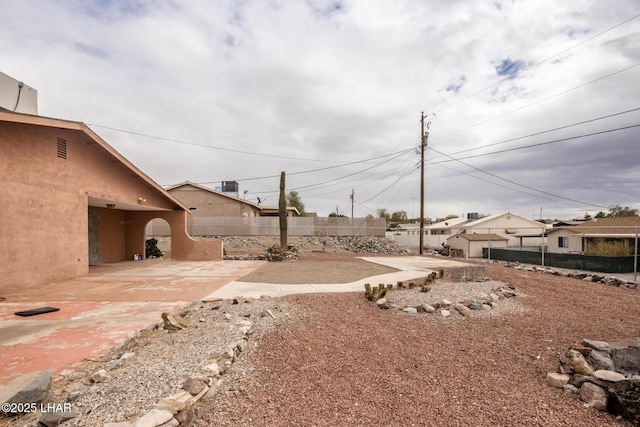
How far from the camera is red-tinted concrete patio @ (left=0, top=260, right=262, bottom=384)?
14.0 feet

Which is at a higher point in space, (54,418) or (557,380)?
(54,418)

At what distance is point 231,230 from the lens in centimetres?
2892

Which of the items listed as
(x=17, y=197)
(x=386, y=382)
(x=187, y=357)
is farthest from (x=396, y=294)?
(x=17, y=197)

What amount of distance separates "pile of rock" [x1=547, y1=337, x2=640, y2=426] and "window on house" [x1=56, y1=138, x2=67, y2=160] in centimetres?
1380

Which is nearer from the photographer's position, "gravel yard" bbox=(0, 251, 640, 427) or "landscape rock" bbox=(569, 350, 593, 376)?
"gravel yard" bbox=(0, 251, 640, 427)

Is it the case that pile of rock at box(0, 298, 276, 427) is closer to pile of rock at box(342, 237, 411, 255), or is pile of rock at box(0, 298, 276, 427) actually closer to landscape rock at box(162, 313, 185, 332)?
landscape rock at box(162, 313, 185, 332)

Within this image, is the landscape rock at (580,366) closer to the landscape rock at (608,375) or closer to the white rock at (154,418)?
the landscape rock at (608,375)

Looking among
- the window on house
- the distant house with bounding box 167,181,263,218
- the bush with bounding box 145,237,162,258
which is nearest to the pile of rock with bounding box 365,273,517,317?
the window on house

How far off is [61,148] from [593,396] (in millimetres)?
14279

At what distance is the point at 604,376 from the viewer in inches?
137

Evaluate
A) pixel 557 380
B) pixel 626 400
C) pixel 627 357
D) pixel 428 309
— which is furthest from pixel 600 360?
pixel 428 309

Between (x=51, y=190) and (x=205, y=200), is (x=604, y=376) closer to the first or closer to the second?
(x=51, y=190)

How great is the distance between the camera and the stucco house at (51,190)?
876 cm

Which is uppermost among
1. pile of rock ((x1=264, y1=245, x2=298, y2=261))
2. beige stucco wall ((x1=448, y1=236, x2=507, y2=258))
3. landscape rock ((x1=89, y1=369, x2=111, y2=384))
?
landscape rock ((x1=89, y1=369, x2=111, y2=384))
